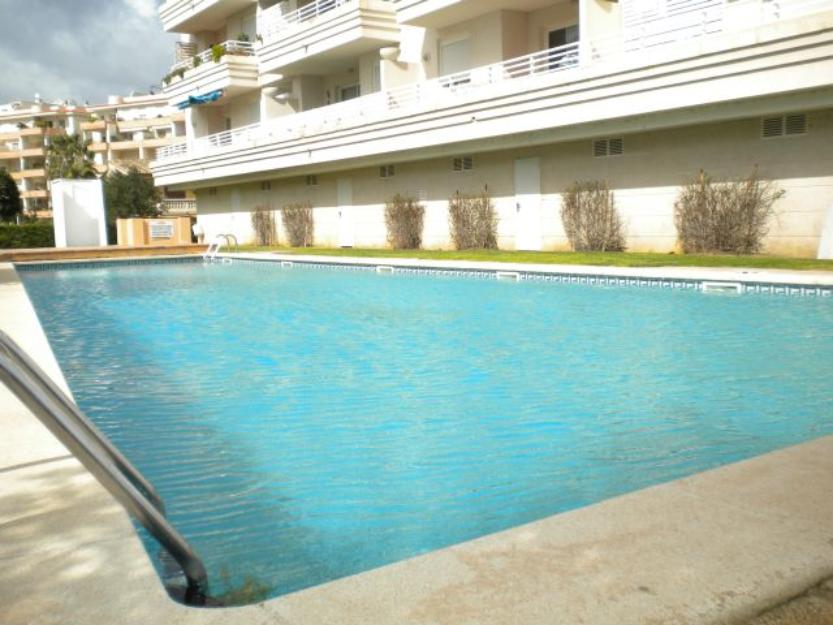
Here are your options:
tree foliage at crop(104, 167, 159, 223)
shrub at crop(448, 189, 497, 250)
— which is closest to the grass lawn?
shrub at crop(448, 189, 497, 250)

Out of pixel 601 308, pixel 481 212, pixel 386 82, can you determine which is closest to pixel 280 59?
pixel 386 82

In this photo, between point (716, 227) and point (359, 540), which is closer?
point (359, 540)

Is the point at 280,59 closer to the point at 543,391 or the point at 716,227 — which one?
the point at 716,227

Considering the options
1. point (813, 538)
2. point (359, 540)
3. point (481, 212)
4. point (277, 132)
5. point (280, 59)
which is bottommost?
point (359, 540)

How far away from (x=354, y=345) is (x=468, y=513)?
5050 millimetres

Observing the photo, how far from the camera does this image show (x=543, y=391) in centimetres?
649

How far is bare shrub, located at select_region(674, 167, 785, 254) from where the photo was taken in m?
15.5

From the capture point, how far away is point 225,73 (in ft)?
103

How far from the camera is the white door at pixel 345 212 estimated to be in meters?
27.1

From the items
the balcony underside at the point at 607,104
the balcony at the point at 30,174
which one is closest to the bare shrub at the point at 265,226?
the balcony underside at the point at 607,104

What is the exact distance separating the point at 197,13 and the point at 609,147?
23.5 meters

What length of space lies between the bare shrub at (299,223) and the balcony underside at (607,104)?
332cm

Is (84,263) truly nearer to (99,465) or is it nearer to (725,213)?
(725,213)

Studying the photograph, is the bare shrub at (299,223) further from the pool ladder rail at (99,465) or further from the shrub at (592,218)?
the pool ladder rail at (99,465)
